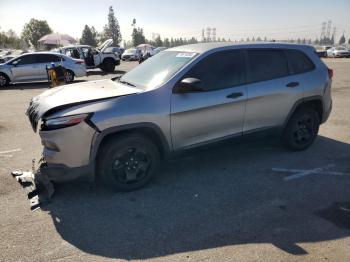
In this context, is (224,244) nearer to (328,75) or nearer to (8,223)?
(8,223)

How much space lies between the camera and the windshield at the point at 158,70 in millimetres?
4480

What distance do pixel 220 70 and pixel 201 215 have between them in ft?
6.73

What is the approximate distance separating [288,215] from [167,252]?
4.88 feet

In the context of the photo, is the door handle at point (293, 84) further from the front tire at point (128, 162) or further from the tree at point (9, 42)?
the tree at point (9, 42)

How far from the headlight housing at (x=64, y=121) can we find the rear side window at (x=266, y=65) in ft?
8.18

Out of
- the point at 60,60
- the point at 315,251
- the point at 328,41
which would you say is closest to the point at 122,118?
the point at 315,251

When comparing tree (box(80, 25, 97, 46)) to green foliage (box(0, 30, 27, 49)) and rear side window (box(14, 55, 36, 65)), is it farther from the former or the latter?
rear side window (box(14, 55, 36, 65))

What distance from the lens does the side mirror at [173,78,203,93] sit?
420 cm

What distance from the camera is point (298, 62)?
5535 mm

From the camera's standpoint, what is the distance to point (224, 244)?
3.28 metres

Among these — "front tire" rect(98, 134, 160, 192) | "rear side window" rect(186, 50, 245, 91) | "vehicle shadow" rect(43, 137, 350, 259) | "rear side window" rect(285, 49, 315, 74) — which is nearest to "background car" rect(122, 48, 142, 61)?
"rear side window" rect(285, 49, 315, 74)

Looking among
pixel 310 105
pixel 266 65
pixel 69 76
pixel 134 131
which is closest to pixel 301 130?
pixel 310 105

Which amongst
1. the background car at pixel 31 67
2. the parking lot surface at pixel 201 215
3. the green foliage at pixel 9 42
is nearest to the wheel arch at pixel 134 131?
the parking lot surface at pixel 201 215

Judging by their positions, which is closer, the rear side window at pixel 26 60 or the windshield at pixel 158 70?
the windshield at pixel 158 70
